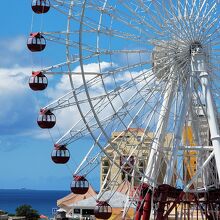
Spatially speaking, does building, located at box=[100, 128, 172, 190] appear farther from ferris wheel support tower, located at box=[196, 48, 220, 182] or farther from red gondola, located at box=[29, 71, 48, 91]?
red gondola, located at box=[29, 71, 48, 91]

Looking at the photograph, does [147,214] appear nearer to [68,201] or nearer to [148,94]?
[148,94]

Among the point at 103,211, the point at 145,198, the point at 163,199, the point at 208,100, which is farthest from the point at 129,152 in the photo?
the point at 208,100

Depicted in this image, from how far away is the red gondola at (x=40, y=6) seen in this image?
117ft

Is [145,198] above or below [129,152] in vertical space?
below

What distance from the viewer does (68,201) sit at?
83812 millimetres

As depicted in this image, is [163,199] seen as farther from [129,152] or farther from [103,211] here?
[129,152]

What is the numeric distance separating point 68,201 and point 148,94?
5041cm

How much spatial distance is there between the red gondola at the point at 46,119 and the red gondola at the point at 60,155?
115 centimetres

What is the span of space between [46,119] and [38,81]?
1.93 metres

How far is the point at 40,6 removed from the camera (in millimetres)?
36031

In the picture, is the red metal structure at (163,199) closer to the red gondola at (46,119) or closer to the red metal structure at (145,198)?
the red metal structure at (145,198)

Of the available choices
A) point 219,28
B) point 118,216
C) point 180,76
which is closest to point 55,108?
point 180,76

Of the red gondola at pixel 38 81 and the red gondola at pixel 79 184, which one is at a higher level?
the red gondola at pixel 38 81

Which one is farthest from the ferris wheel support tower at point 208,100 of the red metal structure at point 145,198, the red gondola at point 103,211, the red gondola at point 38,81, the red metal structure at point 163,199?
the red gondola at point 38,81
